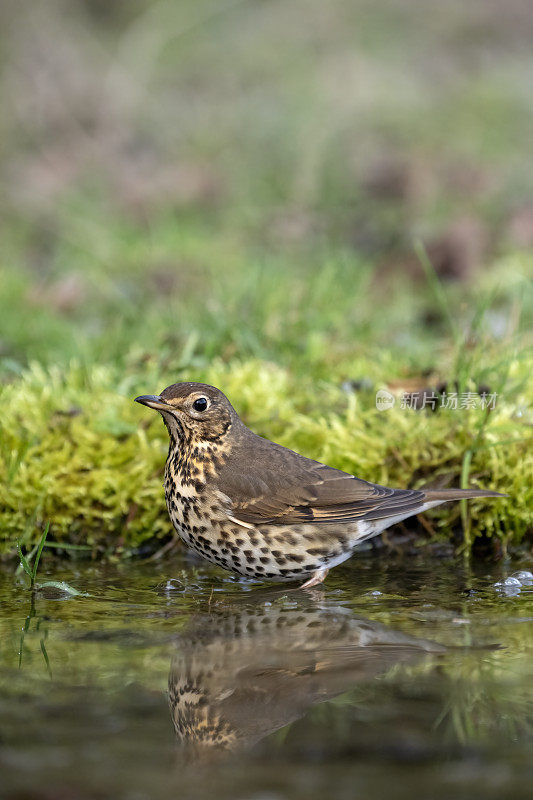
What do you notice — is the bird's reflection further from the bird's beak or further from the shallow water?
the bird's beak

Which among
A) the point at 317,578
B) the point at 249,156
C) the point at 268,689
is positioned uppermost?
the point at 249,156

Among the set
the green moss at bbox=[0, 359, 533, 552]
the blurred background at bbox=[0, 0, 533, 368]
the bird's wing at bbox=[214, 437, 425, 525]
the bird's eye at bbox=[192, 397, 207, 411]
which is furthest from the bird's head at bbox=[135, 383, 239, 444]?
the blurred background at bbox=[0, 0, 533, 368]

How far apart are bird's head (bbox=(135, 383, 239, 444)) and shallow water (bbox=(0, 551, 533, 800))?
698 mm

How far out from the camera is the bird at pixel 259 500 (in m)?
4.18

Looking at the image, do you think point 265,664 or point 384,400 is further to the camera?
point 384,400

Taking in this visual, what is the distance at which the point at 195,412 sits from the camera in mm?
4410

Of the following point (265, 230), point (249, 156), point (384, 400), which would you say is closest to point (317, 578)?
point (384, 400)

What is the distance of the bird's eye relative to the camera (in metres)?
4.40

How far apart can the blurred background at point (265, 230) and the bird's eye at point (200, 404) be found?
0.74 meters

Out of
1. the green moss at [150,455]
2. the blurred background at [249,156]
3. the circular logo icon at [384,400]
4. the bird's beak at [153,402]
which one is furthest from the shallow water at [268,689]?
the blurred background at [249,156]

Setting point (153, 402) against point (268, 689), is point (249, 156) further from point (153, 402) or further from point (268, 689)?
point (268, 689)

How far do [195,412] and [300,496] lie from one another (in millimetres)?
637

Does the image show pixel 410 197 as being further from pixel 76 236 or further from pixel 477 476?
pixel 477 476

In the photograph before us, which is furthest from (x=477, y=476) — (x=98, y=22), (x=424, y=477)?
(x=98, y=22)
